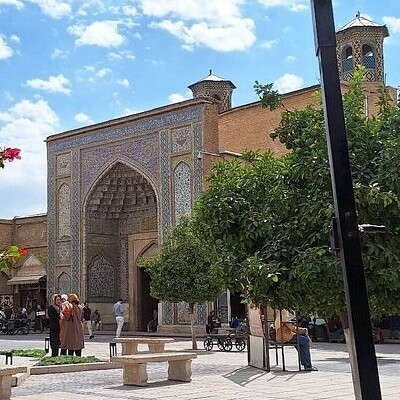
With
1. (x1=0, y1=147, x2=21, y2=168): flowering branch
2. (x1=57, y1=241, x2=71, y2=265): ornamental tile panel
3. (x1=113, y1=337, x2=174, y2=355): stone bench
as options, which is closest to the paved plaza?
(x1=113, y1=337, x2=174, y2=355): stone bench

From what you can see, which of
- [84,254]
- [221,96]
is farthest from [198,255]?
[221,96]

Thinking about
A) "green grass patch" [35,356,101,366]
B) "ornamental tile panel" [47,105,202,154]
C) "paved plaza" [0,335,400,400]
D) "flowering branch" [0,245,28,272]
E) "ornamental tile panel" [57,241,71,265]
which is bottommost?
"paved plaza" [0,335,400,400]

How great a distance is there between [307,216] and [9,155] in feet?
9.63

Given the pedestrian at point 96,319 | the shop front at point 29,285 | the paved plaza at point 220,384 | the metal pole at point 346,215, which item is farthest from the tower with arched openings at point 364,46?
the metal pole at point 346,215

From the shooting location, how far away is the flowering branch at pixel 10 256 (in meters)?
6.39

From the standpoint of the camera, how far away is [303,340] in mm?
11172

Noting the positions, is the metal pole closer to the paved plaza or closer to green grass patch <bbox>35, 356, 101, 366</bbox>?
the paved plaza

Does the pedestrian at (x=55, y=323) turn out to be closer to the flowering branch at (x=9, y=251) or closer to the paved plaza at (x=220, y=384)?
the paved plaza at (x=220, y=384)

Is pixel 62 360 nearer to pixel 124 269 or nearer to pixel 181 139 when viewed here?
pixel 181 139

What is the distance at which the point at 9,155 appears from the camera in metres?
6.52

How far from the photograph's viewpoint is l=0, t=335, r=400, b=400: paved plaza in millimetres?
8500

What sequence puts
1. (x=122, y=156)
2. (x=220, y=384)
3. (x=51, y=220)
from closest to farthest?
(x=220, y=384) < (x=122, y=156) < (x=51, y=220)

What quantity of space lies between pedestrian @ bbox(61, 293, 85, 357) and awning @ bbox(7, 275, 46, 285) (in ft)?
57.0

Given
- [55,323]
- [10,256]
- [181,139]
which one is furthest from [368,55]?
[10,256]
